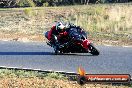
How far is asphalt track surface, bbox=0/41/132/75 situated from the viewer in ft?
40.8

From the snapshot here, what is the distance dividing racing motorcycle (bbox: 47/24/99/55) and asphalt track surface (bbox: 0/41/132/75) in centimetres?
19

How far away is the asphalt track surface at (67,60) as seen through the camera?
489 inches

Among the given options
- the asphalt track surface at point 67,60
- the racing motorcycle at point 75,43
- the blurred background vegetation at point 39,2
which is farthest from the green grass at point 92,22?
the blurred background vegetation at point 39,2

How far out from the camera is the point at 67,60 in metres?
13.9

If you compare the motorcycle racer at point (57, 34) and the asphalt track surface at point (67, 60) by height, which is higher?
the motorcycle racer at point (57, 34)

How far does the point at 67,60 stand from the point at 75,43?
1.13m

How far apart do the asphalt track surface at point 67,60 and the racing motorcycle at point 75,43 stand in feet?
0.64

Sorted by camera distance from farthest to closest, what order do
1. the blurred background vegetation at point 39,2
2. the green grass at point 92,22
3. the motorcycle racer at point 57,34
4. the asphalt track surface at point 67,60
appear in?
the blurred background vegetation at point 39,2, the green grass at point 92,22, the motorcycle racer at point 57,34, the asphalt track surface at point 67,60

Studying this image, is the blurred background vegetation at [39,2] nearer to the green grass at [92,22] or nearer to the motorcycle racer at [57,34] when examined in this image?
the green grass at [92,22]

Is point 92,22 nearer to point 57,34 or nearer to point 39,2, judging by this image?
point 57,34

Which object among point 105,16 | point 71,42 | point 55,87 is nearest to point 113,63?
point 71,42

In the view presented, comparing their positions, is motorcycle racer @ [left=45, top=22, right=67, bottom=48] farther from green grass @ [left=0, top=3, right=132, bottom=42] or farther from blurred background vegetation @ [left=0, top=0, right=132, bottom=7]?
blurred background vegetation @ [left=0, top=0, right=132, bottom=7]

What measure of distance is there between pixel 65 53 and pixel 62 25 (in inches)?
42.2

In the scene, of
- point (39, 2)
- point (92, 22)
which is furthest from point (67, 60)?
point (39, 2)
